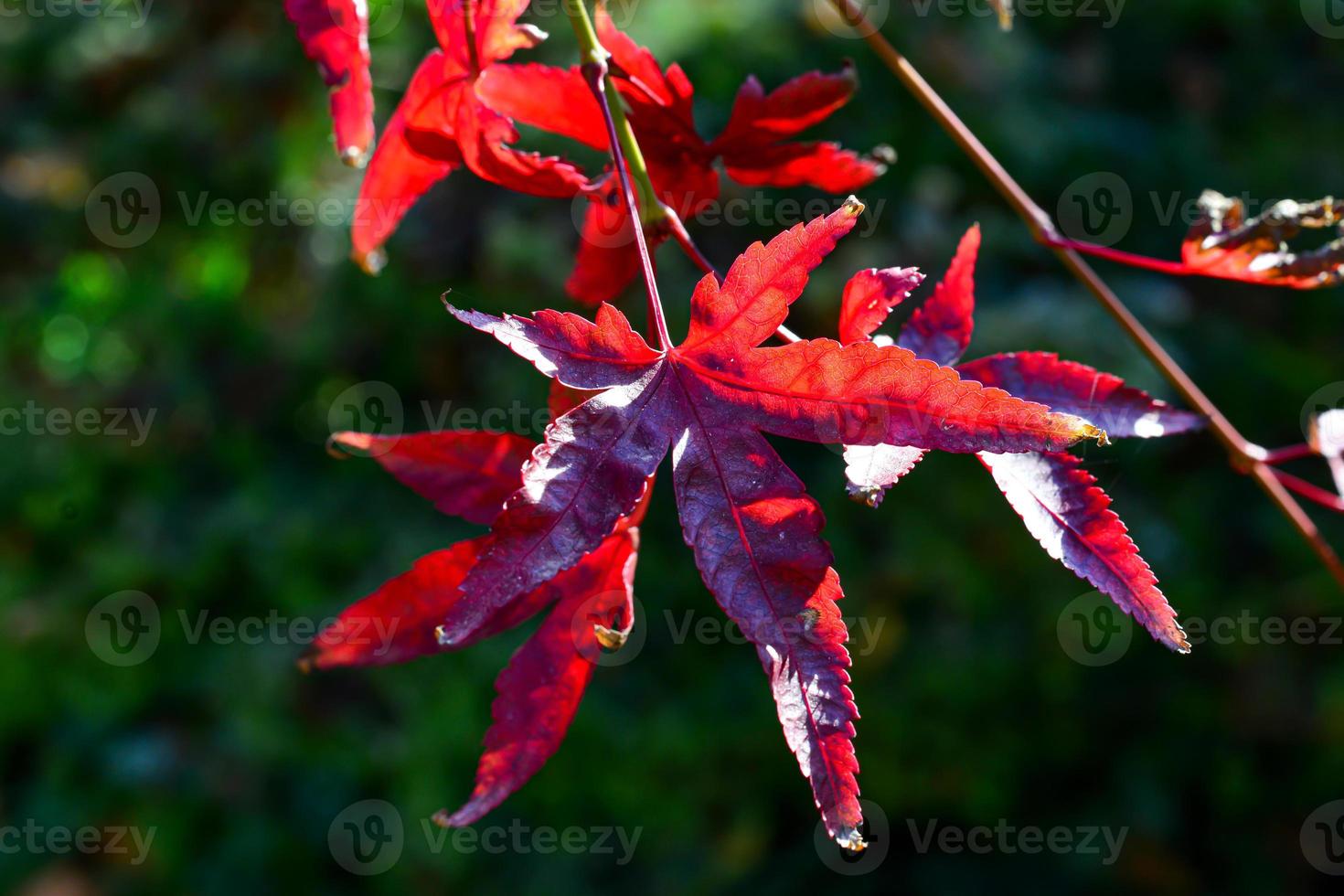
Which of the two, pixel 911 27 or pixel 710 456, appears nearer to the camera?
pixel 710 456

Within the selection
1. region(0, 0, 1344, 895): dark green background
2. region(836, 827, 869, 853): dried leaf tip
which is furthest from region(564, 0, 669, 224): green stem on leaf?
region(0, 0, 1344, 895): dark green background

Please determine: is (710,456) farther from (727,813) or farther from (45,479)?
(45,479)

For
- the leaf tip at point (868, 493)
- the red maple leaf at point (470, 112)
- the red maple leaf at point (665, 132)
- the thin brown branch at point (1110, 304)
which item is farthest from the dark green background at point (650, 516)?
the leaf tip at point (868, 493)

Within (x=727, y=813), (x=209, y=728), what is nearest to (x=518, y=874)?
(x=727, y=813)

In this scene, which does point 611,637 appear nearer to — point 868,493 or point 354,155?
point 868,493

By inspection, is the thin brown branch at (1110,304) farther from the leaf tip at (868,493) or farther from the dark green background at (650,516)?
the dark green background at (650,516)

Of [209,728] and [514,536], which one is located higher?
[514,536]

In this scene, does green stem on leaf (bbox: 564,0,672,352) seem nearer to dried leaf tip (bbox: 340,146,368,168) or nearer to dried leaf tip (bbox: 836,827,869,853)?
dried leaf tip (bbox: 340,146,368,168)
